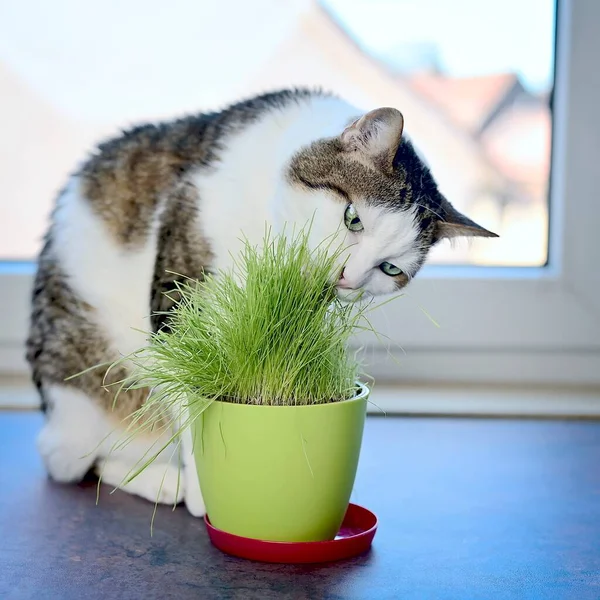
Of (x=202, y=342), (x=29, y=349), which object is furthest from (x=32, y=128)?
(x=202, y=342)

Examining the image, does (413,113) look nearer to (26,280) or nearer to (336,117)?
(336,117)

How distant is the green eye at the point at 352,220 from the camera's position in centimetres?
91

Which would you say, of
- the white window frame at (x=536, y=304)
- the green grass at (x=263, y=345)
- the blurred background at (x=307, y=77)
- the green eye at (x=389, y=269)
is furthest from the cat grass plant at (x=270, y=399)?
the blurred background at (x=307, y=77)

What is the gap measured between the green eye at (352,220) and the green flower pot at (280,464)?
0.78ft

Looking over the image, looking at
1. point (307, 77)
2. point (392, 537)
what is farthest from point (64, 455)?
point (307, 77)

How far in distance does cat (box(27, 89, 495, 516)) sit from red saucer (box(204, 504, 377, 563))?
120 millimetres

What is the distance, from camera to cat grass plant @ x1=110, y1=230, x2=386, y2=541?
69 cm

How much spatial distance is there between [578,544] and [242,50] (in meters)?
1.06

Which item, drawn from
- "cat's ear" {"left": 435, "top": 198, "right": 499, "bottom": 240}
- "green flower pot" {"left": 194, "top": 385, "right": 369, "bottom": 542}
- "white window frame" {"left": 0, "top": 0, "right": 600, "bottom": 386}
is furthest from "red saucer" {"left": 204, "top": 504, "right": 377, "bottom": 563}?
"white window frame" {"left": 0, "top": 0, "right": 600, "bottom": 386}

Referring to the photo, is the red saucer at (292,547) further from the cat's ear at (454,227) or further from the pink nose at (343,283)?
the cat's ear at (454,227)

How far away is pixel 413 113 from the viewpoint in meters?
1.48

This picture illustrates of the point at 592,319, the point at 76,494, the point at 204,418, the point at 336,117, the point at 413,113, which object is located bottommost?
the point at 76,494

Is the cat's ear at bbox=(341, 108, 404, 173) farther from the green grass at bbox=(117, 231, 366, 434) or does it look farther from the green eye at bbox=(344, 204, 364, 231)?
the green grass at bbox=(117, 231, 366, 434)

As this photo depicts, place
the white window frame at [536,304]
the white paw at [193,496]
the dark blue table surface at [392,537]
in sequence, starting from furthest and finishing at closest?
the white window frame at [536,304] → the white paw at [193,496] → the dark blue table surface at [392,537]
